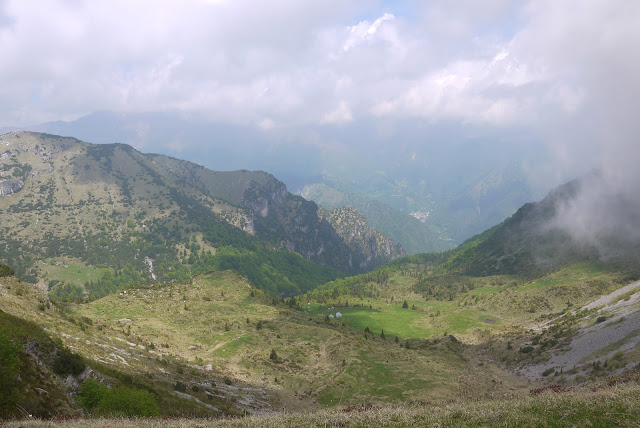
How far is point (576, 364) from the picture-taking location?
58.6 m

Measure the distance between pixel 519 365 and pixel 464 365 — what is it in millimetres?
11449

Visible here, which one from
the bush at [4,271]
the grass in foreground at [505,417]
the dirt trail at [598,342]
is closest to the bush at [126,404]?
the grass in foreground at [505,417]

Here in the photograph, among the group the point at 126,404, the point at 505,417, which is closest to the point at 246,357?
the point at 126,404

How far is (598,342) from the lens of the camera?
6356 cm

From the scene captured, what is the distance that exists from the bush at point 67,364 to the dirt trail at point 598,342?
70.0 metres

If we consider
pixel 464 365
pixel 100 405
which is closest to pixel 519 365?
pixel 464 365

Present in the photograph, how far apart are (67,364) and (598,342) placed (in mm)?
81986

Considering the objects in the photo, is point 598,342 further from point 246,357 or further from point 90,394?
point 90,394

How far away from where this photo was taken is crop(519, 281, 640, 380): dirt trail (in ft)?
187

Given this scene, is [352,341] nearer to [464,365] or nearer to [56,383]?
[464,365]

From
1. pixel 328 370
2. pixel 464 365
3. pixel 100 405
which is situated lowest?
pixel 464 365

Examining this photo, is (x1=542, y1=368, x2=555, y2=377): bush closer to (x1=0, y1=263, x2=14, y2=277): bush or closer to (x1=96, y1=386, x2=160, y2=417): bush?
(x1=96, y1=386, x2=160, y2=417): bush

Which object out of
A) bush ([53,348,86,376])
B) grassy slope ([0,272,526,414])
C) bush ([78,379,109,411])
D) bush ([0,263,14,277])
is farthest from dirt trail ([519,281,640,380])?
bush ([0,263,14,277])

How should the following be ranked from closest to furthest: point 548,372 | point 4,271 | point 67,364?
point 67,364 < point 4,271 < point 548,372
